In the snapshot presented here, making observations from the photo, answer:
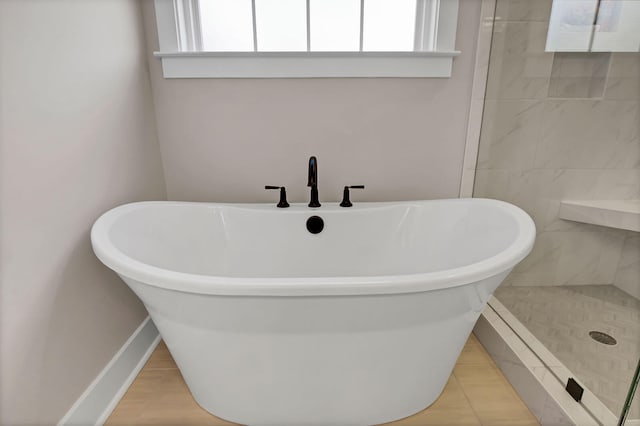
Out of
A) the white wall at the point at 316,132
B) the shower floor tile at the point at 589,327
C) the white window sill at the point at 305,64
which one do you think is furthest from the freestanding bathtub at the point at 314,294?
the white window sill at the point at 305,64

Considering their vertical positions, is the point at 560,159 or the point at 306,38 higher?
the point at 306,38

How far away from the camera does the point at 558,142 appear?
1.65 m

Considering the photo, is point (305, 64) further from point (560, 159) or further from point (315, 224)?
point (560, 159)

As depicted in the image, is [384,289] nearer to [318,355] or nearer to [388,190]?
[318,355]

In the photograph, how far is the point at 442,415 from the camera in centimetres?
117

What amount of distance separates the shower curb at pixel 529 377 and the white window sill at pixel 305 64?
114 centimetres

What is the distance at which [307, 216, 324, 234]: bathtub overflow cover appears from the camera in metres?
1.45

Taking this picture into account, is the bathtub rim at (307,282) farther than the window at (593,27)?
No

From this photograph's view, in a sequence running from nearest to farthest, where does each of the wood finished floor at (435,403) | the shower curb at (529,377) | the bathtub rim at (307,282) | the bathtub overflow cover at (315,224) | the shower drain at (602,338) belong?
the bathtub rim at (307,282) → the shower curb at (529,377) → the wood finished floor at (435,403) → the shower drain at (602,338) → the bathtub overflow cover at (315,224)

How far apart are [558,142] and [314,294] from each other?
1.52 m

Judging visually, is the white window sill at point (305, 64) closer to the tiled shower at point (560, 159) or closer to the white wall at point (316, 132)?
the white wall at point (316, 132)

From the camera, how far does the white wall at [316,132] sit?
5.09ft

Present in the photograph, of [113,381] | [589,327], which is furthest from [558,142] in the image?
[113,381]

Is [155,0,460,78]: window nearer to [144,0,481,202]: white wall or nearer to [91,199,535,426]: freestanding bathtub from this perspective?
[144,0,481,202]: white wall
